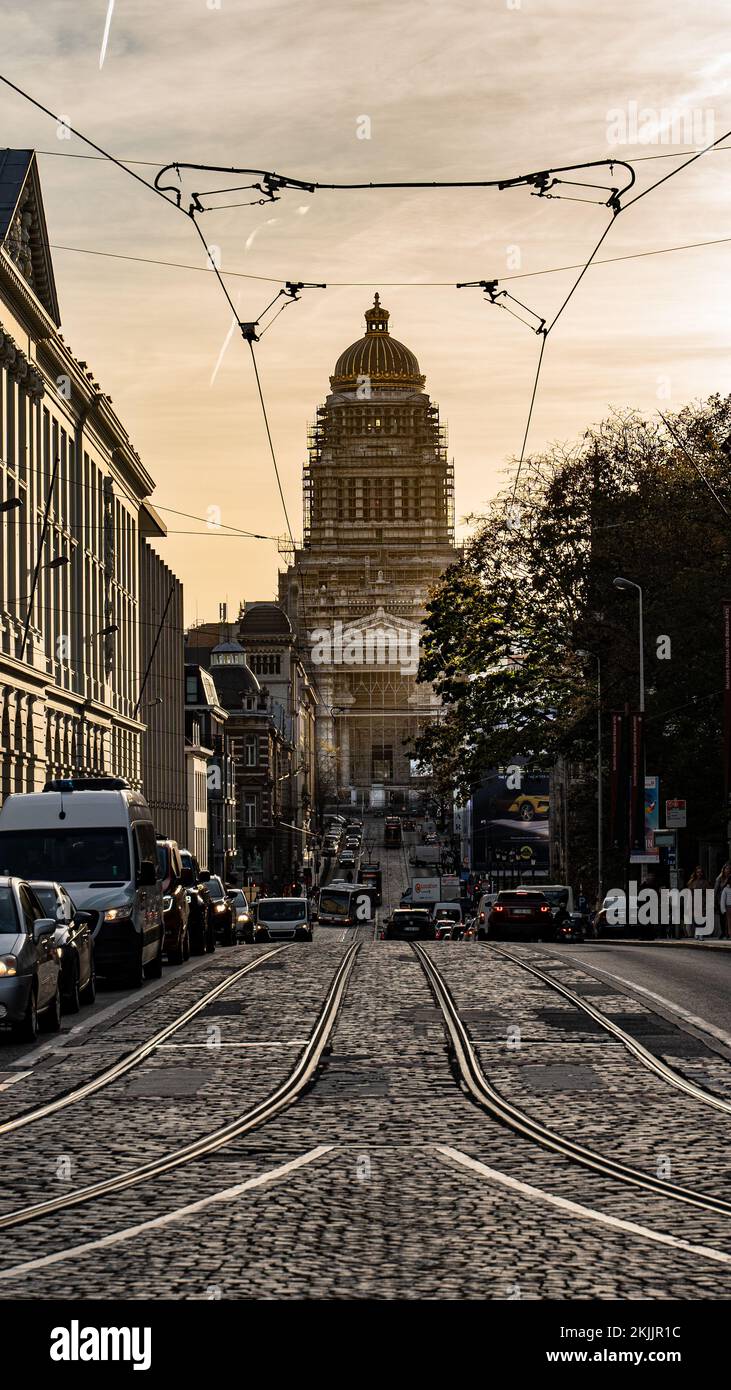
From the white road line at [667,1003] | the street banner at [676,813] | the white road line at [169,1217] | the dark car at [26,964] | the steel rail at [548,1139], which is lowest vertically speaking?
the white road line at [667,1003]

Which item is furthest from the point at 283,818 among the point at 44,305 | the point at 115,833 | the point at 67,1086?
the point at 67,1086

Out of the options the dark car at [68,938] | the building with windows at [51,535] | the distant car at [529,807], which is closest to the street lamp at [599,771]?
the building with windows at [51,535]

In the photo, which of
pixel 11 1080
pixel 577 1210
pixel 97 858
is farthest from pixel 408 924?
pixel 577 1210

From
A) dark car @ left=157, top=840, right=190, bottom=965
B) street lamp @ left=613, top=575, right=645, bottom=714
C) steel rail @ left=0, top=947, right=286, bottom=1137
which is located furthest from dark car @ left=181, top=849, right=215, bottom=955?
street lamp @ left=613, top=575, right=645, bottom=714

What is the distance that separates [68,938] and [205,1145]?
348 inches

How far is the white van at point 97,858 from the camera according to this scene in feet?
78.9

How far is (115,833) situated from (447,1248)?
55.0 feet

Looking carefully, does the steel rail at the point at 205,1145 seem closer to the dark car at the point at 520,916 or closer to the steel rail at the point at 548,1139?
the steel rail at the point at 548,1139

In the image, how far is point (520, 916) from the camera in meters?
49.3

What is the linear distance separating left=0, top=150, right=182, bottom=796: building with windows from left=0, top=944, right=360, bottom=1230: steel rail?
30.6m

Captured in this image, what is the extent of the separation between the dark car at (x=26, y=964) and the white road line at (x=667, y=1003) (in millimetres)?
6164
